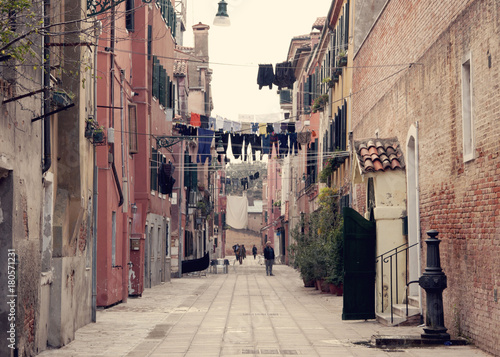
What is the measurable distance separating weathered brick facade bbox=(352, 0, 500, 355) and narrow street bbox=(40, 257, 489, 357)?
0.90 m

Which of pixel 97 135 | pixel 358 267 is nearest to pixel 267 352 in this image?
pixel 358 267

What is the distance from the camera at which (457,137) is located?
12.0m

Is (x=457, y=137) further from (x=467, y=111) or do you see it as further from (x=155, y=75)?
→ (x=155, y=75)

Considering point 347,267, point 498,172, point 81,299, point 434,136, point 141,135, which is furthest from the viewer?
point 141,135

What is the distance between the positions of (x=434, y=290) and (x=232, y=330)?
13.1ft

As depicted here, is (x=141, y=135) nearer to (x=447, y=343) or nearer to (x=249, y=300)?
(x=249, y=300)

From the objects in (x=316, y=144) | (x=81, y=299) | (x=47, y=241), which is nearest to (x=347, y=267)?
(x=81, y=299)

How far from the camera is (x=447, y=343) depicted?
11.6 meters

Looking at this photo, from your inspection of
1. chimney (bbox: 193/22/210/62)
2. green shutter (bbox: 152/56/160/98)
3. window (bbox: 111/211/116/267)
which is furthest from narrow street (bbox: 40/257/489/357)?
chimney (bbox: 193/22/210/62)

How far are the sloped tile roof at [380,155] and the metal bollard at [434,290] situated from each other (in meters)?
4.31

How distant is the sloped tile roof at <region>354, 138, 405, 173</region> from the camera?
53.4 feet

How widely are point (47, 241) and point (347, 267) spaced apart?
21.2ft

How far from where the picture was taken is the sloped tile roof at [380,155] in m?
16.3

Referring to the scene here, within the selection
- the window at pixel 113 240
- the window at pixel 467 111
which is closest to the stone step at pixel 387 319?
the window at pixel 467 111
